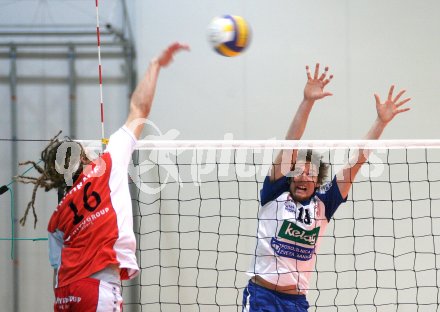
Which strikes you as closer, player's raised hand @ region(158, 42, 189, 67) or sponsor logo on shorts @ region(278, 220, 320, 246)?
player's raised hand @ region(158, 42, 189, 67)

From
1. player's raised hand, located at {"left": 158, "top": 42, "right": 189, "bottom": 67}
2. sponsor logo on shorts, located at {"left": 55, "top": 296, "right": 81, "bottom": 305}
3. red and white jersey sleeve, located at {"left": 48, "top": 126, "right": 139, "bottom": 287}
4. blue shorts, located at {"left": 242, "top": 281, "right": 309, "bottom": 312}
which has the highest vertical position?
player's raised hand, located at {"left": 158, "top": 42, "right": 189, "bottom": 67}

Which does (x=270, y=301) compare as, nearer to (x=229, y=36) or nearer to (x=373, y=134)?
(x=373, y=134)

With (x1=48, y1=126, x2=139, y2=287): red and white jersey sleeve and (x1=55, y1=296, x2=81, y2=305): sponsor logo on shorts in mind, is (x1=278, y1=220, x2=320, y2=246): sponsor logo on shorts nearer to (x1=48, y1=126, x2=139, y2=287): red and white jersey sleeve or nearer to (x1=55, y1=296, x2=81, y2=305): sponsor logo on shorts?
(x1=48, y1=126, x2=139, y2=287): red and white jersey sleeve

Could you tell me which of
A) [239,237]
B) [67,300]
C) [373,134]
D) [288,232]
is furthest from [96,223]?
[239,237]

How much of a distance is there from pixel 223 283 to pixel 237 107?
1.57 meters

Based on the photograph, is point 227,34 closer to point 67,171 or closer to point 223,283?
point 67,171

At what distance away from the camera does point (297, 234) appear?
3.35 metres

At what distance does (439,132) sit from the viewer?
5668mm

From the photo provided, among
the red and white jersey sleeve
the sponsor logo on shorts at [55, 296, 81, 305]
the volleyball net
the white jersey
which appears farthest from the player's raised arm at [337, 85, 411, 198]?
the volleyball net

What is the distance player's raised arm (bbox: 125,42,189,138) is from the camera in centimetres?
267

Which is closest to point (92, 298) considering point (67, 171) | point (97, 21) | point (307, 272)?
point (67, 171)

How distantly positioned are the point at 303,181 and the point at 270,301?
2.22 feet

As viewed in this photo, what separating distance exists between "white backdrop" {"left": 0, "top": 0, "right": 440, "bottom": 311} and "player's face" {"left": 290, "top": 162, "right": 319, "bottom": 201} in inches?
83.0

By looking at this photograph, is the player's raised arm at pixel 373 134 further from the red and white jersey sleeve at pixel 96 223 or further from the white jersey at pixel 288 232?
the red and white jersey sleeve at pixel 96 223
